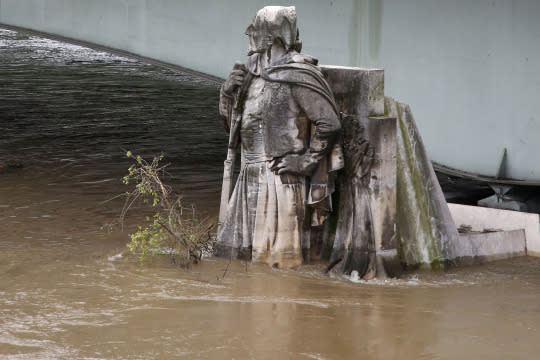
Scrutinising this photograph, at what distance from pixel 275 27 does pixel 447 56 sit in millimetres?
3181

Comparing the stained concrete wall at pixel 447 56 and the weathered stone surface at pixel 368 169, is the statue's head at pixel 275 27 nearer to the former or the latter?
the weathered stone surface at pixel 368 169

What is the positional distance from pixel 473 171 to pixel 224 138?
20.9ft

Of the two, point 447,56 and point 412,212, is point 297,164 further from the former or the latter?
point 447,56

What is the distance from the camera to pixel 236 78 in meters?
6.84

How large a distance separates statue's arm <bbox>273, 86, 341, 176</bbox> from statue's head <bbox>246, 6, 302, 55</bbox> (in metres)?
0.43

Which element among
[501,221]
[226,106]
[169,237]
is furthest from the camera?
[501,221]

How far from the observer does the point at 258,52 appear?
669cm

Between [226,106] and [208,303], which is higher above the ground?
[226,106]

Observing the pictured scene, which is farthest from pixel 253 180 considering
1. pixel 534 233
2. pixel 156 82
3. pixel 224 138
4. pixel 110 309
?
pixel 156 82

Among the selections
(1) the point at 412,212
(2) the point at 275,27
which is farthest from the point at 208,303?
(2) the point at 275,27

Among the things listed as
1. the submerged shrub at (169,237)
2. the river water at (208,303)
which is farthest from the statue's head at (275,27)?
the river water at (208,303)

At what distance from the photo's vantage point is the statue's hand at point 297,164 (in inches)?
258

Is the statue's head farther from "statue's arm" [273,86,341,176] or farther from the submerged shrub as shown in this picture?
the submerged shrub

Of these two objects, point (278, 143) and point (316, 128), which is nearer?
point (316, 128)
